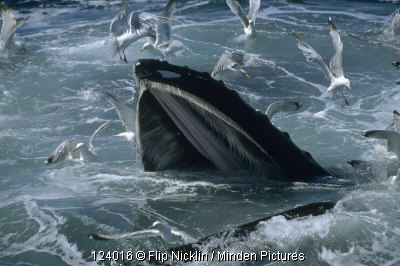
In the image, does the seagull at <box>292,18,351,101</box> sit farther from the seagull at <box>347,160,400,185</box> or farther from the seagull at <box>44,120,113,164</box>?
the seagull at <box>347,160,400,185</box>

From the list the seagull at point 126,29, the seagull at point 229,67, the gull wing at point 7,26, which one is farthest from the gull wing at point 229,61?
the gull wing at point 7,26

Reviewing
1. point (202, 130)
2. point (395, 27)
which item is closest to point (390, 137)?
point (202, 130)

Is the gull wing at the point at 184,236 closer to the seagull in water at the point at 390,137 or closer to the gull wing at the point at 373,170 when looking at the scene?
the gull wing at the point at 373,170

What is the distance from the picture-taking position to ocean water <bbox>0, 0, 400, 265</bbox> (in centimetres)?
791

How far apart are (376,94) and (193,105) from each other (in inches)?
376

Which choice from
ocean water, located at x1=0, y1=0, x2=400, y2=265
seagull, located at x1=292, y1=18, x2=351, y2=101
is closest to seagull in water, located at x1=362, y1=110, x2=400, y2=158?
ocean water, located at x1=0, y1=0, x2=400, y2=265

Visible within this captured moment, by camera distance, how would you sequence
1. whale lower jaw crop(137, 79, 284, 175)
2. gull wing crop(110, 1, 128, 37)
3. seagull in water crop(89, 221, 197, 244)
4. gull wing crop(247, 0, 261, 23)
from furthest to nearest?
1. gull wing crop(247, 0, 261, 23)
2. gull wing crop(110, 1, 128, 37)
3. whale lower jaw crop(137, 79, 284, 175)
4. seagull in water crop(89, 221, 197, 244)

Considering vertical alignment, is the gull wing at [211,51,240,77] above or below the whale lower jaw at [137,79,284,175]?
below

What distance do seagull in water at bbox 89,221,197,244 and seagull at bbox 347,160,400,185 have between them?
284 cm

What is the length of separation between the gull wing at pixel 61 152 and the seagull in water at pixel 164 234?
4.52m

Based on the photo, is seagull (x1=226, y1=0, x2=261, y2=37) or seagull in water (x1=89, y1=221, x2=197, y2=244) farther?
seagull (x1=226, y1=0, x2=261, y2=37)

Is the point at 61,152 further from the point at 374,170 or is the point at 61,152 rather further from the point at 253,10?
the point at 253,10

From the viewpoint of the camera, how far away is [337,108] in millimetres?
15812

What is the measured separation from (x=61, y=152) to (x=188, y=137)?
3961 mm
